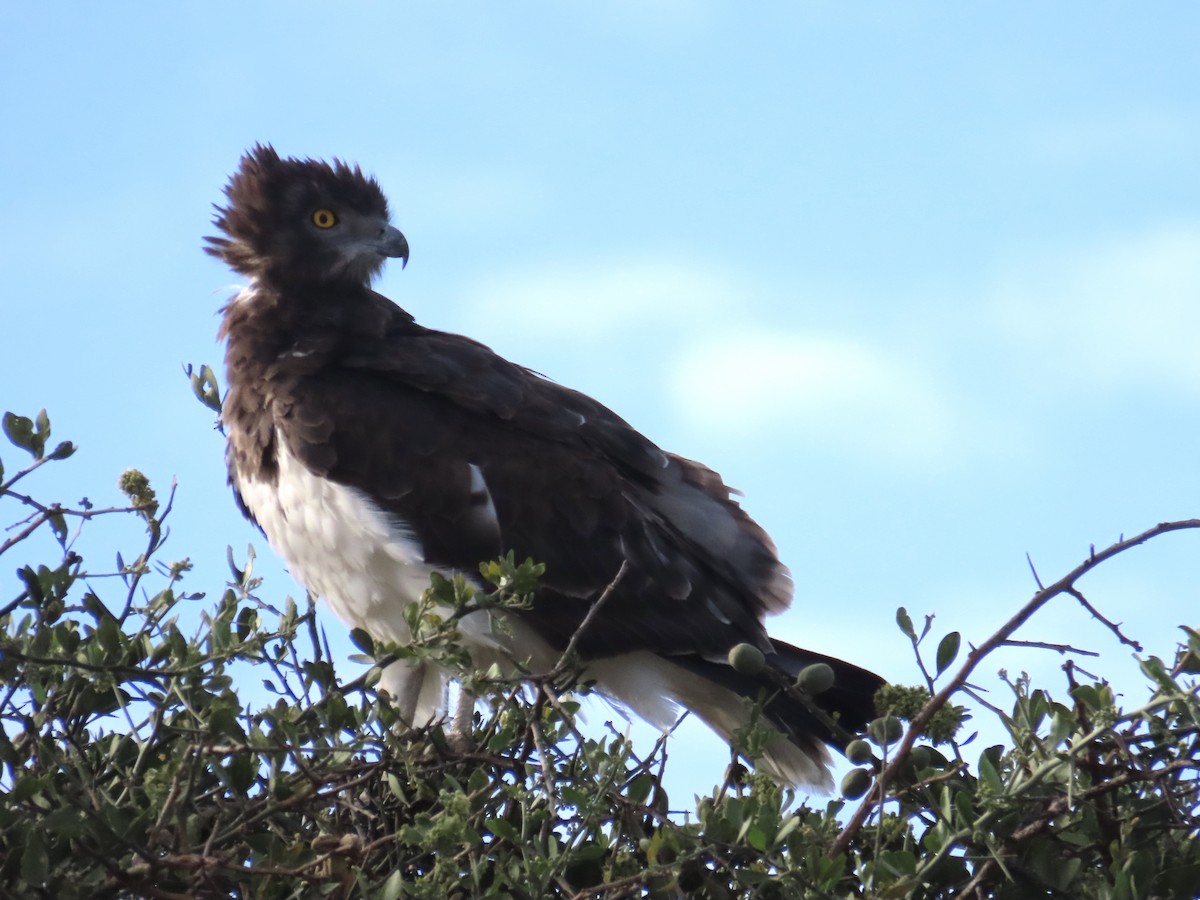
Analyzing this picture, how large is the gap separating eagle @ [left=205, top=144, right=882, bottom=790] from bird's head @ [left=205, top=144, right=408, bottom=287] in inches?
2.9

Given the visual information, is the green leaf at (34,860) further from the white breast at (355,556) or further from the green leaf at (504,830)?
the white breast at (355,556)

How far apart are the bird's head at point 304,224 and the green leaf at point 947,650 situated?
4.19m

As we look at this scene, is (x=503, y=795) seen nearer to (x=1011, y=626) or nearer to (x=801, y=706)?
(x=1011, y=626)

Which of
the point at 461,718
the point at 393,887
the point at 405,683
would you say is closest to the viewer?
the point at 393,887

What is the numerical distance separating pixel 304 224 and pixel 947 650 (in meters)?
4.55

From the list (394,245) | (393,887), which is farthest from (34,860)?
(394,245)

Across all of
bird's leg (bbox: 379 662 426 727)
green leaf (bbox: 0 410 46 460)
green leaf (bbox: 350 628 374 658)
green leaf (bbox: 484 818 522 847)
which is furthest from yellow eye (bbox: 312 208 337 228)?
green leaf (bbox: 484 818 522 847)

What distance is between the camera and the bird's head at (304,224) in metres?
Result: 7.09

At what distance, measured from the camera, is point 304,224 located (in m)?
7.24

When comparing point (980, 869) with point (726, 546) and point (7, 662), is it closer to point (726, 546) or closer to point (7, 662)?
point (7, 662)

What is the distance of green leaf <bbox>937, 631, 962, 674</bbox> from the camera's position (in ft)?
11.3

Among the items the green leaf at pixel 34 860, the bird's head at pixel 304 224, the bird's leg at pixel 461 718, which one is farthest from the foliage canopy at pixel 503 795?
the bird's head at pixel 304 224

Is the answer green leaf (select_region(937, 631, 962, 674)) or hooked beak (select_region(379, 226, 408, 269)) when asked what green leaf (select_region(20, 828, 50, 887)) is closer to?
green leaf (select_region(937, 631, 962, 674))

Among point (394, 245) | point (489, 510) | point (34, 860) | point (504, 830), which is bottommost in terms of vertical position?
point (34, 860)
